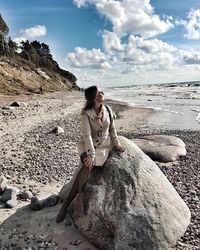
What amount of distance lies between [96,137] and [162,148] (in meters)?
6.65

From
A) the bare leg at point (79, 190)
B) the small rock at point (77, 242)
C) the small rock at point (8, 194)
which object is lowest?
the small rock at point (77, 242)

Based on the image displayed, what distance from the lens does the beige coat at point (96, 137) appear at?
625cm

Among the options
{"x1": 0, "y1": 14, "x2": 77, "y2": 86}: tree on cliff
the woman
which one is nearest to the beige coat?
the woman

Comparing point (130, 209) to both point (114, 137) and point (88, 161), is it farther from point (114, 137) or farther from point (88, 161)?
point (114, 137)

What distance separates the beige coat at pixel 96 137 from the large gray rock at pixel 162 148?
569 centimetres

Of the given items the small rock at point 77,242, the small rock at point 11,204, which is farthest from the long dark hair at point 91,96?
the small rock at point 11,204

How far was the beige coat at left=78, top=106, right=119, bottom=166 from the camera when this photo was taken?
6246 millimetres

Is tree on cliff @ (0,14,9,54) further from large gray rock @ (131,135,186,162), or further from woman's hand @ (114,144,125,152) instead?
woman's hand @ (114,144,125,152)

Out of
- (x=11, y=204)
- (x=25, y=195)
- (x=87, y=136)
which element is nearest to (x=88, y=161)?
(x=87, y=136)

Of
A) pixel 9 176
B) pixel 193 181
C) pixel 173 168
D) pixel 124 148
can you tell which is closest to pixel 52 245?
pixel 124 148

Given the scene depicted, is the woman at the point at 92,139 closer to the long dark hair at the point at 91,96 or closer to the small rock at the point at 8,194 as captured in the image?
the long dark hair at the point at 91,96

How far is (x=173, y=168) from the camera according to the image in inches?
449

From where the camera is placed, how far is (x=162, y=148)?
12.7 meters

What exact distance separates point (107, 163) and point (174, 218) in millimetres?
1590
